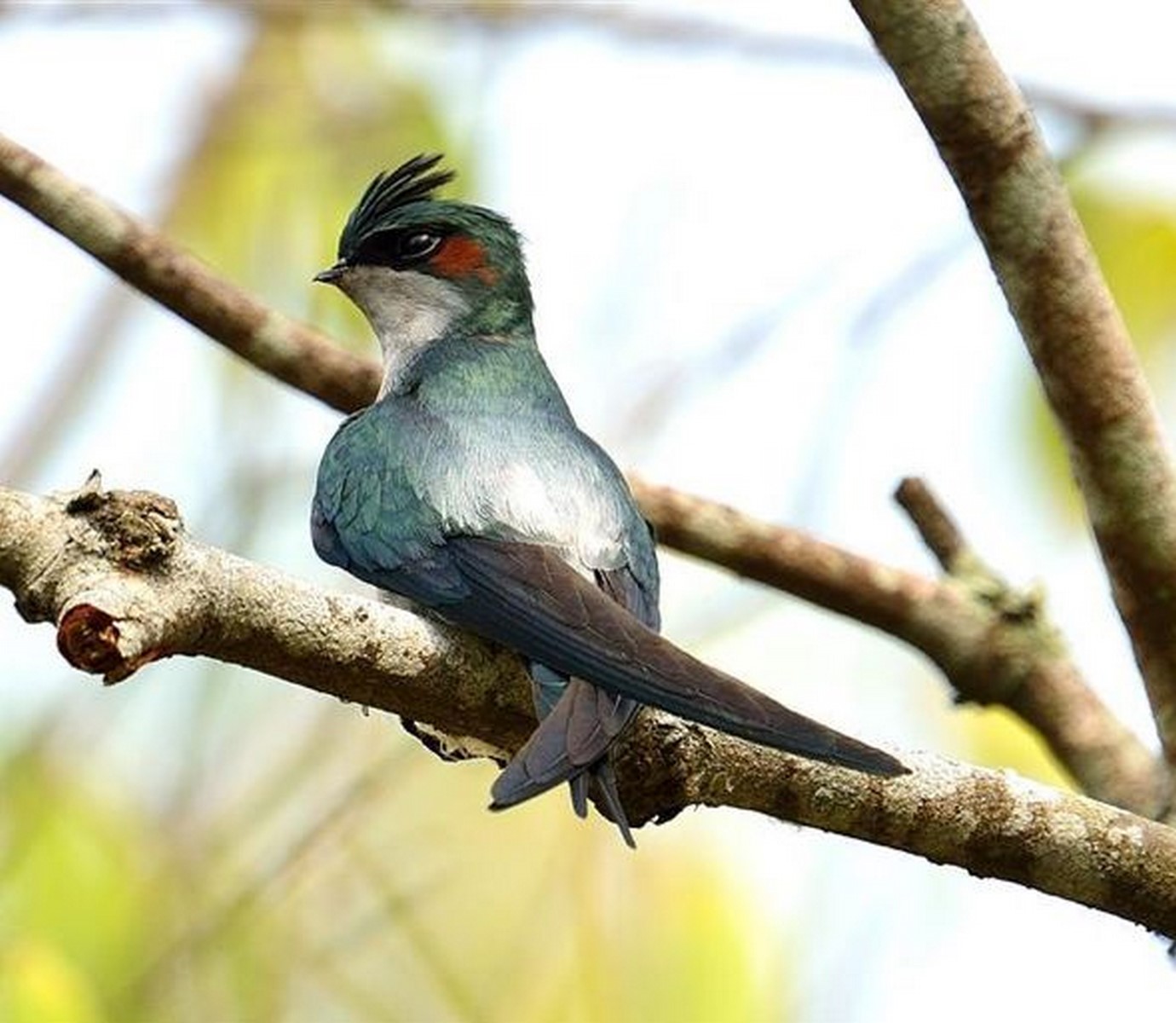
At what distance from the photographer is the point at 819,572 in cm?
449

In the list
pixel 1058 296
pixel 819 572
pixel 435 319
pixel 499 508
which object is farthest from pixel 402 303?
pixel 1058 296

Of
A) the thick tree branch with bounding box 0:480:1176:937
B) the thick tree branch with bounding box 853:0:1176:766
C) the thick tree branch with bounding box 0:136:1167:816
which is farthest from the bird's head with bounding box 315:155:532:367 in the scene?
the thick tree branch with bounding box 0:480:1176:937

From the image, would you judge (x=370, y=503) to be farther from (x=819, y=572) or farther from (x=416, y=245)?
(x=416, y=245)

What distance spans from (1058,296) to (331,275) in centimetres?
181

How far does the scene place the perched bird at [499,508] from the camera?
2.78 m

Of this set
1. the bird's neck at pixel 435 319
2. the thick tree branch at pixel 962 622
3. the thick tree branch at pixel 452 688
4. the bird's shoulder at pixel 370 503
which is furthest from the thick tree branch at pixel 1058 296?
the bird's neck at pixel 435 319

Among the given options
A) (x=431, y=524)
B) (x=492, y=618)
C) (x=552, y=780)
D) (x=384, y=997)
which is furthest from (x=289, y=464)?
(x=552, y=780)

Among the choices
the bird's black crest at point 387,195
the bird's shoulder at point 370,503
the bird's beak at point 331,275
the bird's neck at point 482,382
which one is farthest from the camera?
the bird's black crest at point 387,195

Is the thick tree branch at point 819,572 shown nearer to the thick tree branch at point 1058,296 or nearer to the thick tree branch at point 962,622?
the thick tree branch at point 962,622

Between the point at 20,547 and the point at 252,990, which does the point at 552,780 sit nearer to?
the point at 20,547

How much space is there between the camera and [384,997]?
15.7 ft

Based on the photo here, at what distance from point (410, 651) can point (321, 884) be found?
8.17 feet

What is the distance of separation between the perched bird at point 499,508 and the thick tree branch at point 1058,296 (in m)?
0.79

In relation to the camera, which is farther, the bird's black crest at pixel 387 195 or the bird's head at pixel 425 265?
the bird's black crest at pixel 387 195
